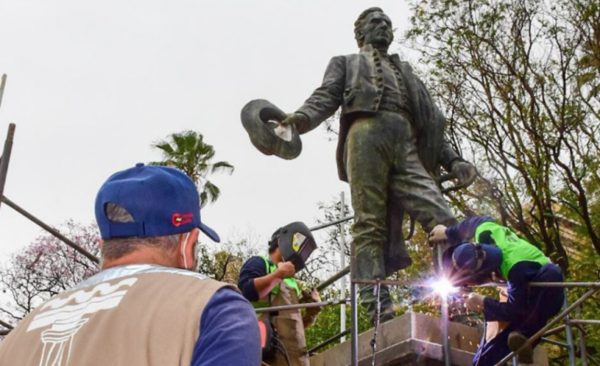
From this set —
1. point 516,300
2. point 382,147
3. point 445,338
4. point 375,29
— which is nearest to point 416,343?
point 445,338

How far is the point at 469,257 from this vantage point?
5.24m

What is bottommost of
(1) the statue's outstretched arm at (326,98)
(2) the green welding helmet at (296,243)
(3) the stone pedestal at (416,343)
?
(3) the stone pedestal at (416,343)

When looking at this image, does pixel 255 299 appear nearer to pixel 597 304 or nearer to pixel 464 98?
pixel 597 304

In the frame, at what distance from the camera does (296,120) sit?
670 cm

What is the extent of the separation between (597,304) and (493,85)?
463 cm

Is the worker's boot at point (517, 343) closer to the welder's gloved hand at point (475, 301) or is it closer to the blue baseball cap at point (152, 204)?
the welder's gloved hand at point (475, 301)

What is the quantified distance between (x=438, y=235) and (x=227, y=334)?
14.6 ft

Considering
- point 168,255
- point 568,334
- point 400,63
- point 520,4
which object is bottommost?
point 568,334

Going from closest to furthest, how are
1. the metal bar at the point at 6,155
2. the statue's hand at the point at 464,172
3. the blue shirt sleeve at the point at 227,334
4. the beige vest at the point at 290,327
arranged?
the blue shirt sleeve at the point at 227,334, the beige vest at the point at 290,327, the metal bar at the point at 6,155, the statue's hand at the point at 464,172

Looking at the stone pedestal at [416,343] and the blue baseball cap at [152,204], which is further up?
the blue baseball cap at [152,204]

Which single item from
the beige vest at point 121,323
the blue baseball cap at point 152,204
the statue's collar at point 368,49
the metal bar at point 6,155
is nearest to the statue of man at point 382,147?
the statue's collar at point 368,49

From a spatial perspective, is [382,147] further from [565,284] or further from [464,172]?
[565,284]

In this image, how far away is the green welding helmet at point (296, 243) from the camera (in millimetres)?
5660

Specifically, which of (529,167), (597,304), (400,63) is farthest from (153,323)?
(529,167)
